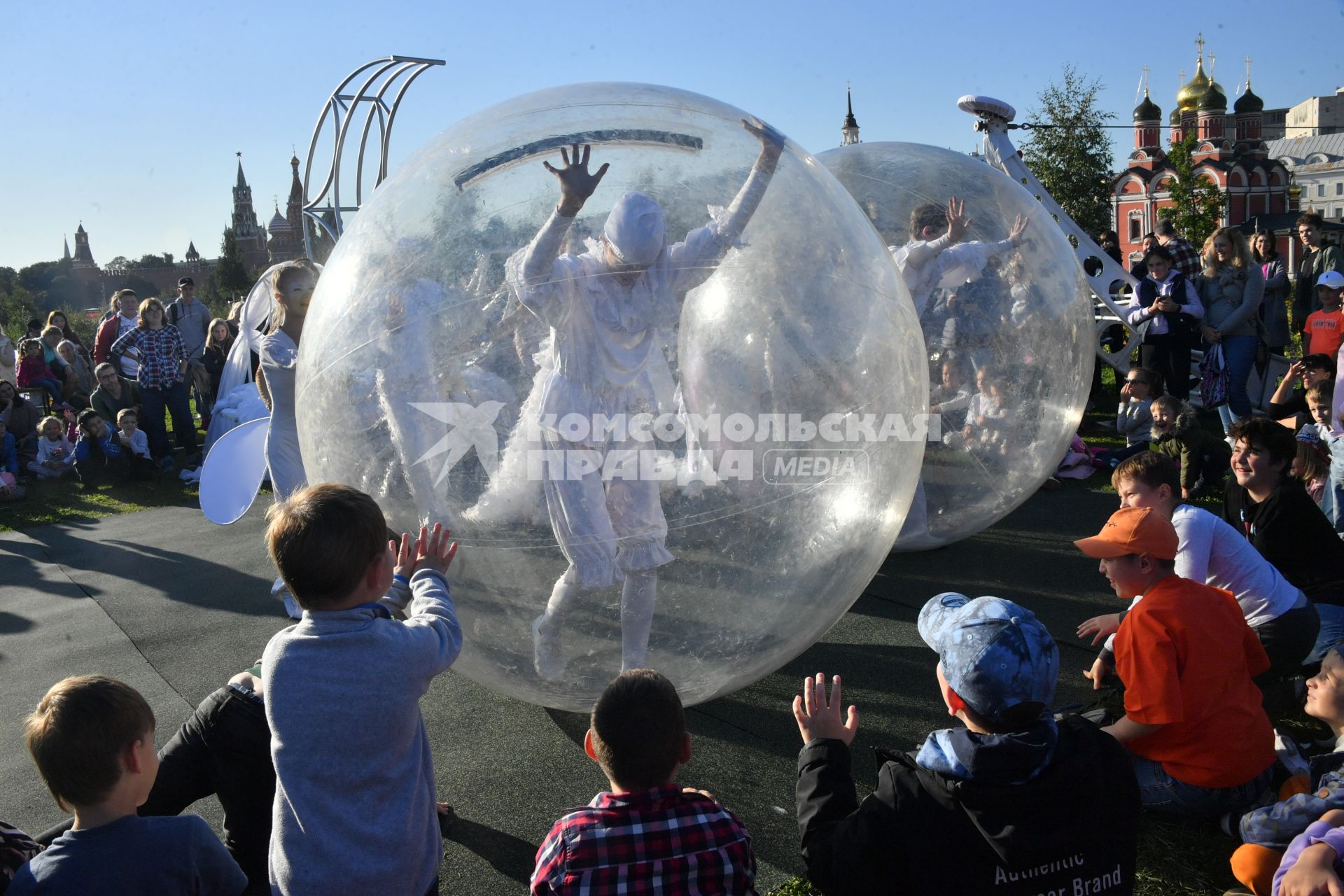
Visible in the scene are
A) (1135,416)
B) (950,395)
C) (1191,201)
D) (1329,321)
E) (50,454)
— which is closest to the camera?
(950,395)

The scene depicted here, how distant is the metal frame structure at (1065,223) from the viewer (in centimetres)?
1009

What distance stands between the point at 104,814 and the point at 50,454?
10.4 m

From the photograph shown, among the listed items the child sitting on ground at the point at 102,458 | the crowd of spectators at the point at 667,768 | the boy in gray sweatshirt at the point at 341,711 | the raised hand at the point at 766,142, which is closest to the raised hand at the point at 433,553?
the crowd of spectators at the point at 667,768

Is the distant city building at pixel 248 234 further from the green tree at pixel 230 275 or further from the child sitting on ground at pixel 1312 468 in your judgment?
the child sitting on ground at pixel 1312 468

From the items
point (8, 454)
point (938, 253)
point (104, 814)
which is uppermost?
point (938, 253)

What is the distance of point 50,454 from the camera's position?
10961mm

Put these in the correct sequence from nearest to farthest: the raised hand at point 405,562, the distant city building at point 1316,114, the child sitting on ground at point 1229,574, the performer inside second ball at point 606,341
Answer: the raised hand at point 405,562
the performer inside second ball at point 606,341
the child sitting on ground at point 1229,574
the distant city building at point 1316,114

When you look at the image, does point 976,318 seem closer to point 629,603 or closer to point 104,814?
point 629,603

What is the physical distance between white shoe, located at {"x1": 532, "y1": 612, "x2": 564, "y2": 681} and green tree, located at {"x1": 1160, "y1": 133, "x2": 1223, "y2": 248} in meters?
38.8

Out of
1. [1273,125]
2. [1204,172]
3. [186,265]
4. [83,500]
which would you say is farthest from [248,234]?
[1273,125]

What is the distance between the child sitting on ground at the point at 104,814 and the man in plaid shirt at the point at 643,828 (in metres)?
0.79

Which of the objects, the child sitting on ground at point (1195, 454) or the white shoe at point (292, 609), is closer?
the white shoe at point (292, 609)

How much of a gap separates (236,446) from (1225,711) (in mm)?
4723

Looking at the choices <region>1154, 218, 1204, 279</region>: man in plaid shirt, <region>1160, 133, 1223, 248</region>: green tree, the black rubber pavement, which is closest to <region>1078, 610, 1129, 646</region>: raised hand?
the black rubber pavement
